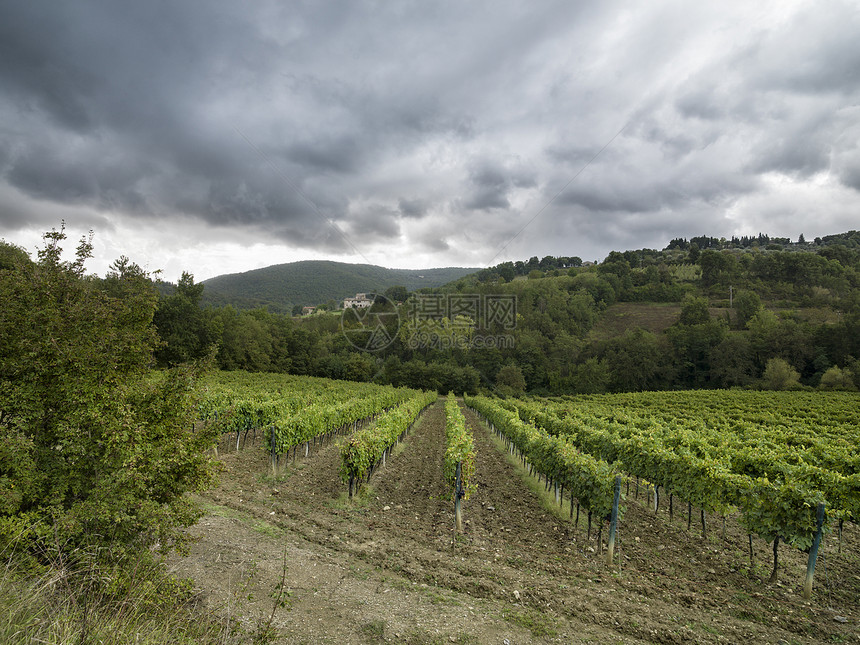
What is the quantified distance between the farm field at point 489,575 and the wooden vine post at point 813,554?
16 centimetres

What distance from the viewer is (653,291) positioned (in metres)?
119

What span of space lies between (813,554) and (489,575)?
5978mm

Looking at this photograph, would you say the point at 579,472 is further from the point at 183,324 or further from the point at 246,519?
the point at 183,324

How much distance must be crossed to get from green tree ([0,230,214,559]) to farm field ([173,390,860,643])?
33.2 inches

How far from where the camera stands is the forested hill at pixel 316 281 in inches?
6088

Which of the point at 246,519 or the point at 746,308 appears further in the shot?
the point at 746,308

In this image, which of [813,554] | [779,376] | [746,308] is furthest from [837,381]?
[813,554]

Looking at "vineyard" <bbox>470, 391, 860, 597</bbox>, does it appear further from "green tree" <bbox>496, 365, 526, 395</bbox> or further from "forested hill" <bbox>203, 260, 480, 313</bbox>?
"forested hill" <bbox>203, 260, 480, 313</bbox>

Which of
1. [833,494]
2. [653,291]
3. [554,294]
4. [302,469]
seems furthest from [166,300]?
[653,291]

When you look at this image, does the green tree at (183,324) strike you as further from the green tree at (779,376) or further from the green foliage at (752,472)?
the green tree at (779,376)

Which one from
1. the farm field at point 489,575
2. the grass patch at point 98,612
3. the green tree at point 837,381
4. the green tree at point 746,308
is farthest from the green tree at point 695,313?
the grass patch at point 98,612

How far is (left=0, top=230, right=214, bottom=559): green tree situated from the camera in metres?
4.34

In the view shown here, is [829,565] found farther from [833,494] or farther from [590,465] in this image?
[590,465]

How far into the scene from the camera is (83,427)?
4789 mm
